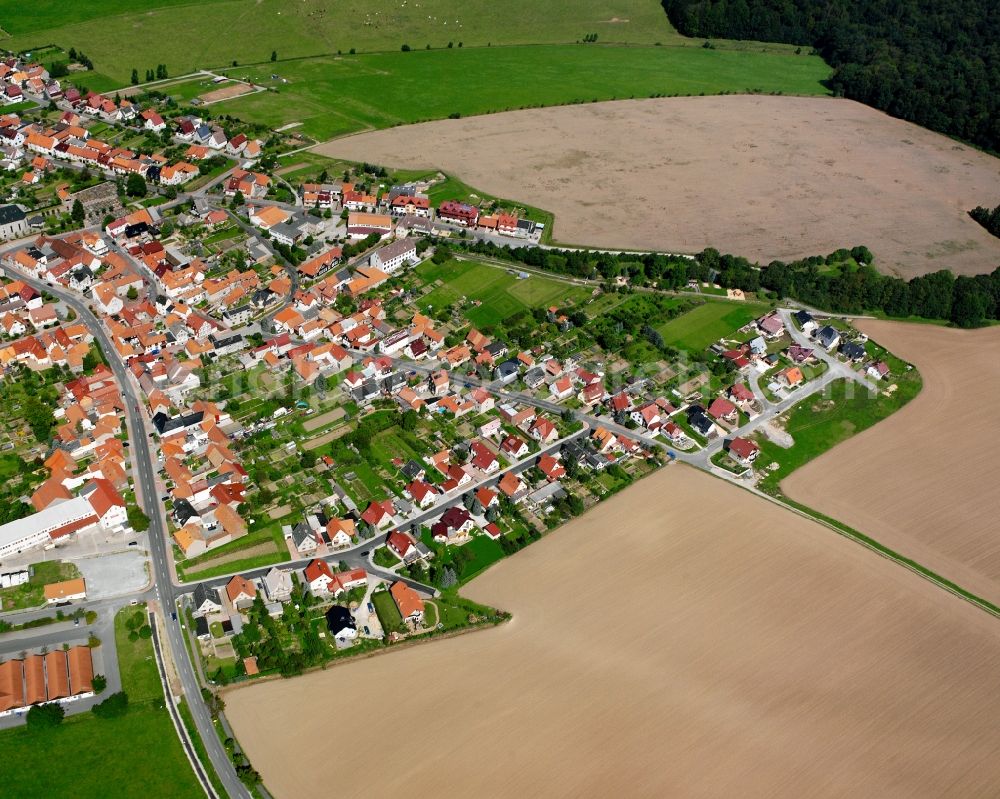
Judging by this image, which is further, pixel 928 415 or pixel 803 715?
pixel 928 415

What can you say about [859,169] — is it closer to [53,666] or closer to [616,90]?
[616,90]

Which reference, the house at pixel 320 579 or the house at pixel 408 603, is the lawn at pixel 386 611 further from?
the house at pixel 320 579

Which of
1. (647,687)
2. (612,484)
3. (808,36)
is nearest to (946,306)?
(612,484)

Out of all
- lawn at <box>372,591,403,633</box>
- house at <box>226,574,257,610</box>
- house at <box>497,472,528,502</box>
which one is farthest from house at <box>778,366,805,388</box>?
house at <box>226,574,257,610</box>

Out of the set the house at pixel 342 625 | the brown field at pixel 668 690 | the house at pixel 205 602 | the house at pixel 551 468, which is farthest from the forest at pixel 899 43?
the house at pixel 205 602

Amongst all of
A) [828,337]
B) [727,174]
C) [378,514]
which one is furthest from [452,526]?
[727,174]

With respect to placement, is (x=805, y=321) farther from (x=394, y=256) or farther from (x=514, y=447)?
(x=394, y=256)
